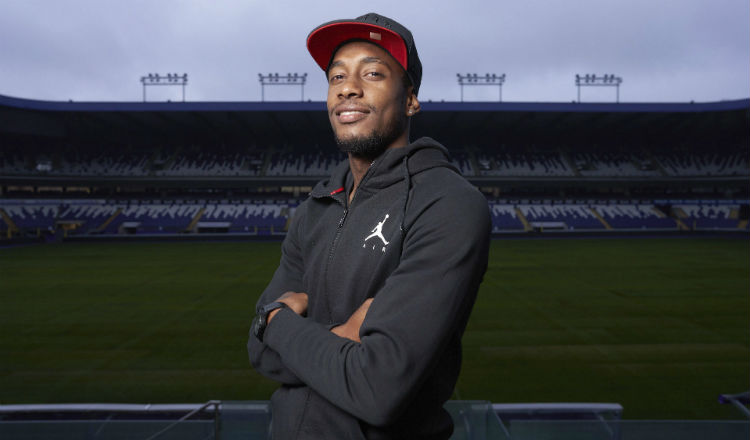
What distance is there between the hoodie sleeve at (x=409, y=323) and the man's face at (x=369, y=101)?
34cm

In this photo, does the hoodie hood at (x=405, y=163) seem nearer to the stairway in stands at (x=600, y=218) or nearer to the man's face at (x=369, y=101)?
the man's face at (x=369, y=101)

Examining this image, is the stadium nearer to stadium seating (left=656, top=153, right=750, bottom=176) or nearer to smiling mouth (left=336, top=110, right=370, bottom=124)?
stadium seating (left=656, top=153, right=750, bottom=176)

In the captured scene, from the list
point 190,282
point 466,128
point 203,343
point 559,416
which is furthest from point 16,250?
point 466,128

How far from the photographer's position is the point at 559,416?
3500mm

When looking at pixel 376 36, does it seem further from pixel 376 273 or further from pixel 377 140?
pixel 376 273

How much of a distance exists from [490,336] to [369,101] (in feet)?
27.2

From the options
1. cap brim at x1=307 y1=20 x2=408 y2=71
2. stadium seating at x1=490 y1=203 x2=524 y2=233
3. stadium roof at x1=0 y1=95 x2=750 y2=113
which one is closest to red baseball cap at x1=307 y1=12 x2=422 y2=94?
cap brim at x1=307 y1=20 x2=408 y2=71

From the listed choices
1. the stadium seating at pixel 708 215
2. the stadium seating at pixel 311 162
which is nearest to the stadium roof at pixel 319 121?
the stadium seating at pixel 311 162

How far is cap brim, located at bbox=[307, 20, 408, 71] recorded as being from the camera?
4.39 feet

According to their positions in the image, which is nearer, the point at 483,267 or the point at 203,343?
the point at 483,267

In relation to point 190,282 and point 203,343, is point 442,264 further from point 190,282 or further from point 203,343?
point 190,282

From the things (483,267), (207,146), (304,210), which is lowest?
(483,267)

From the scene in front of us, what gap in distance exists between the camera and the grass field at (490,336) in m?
6.24

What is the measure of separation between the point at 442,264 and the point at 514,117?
36.8m
